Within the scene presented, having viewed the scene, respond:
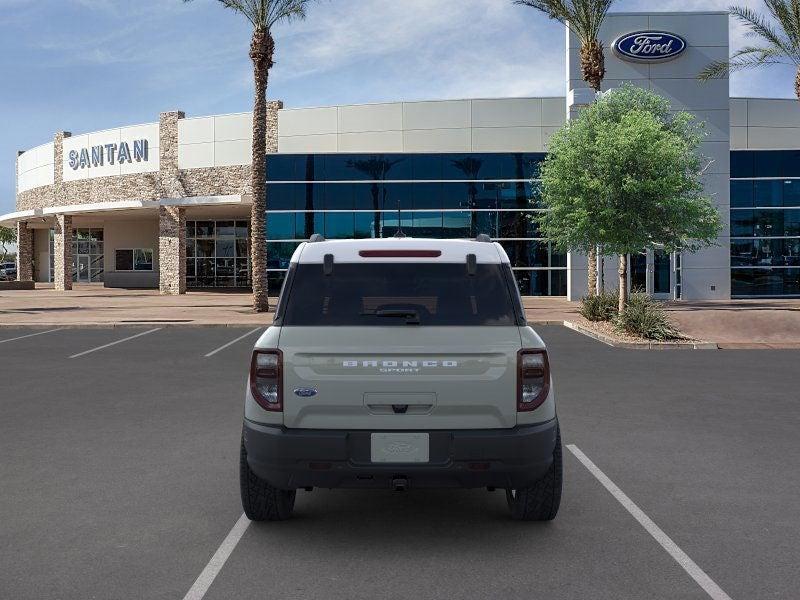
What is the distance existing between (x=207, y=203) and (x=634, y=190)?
79.9 ft

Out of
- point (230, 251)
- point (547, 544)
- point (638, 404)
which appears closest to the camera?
point (547, 544)

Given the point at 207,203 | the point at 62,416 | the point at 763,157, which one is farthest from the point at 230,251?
the point at 62,416

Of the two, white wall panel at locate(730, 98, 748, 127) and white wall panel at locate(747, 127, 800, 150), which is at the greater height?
white wall panel at locate(730, 98, 748, 127)

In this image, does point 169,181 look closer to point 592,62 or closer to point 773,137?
point 592,62

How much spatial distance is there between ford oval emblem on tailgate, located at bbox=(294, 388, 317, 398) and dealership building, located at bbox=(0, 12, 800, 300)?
2909 centimetres

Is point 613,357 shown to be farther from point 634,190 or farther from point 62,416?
point 62,416

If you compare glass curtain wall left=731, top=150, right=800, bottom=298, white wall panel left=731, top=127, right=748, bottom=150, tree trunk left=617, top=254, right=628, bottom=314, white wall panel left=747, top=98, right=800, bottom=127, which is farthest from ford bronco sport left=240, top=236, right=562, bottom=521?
white wall panel left=747, top=98, right=800, bottom=127

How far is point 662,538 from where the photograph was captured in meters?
4.82

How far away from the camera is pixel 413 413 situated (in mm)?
4418

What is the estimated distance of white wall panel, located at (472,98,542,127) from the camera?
35.2 metres

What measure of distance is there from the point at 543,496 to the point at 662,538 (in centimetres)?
76

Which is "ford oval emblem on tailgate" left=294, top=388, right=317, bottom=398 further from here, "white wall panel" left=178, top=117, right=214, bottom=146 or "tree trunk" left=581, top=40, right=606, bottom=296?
"white wall panel" left=178, top=117, right=214, bottom=146

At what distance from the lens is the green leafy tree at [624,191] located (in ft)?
68.7

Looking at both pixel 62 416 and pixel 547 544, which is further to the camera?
pixel 62 416
